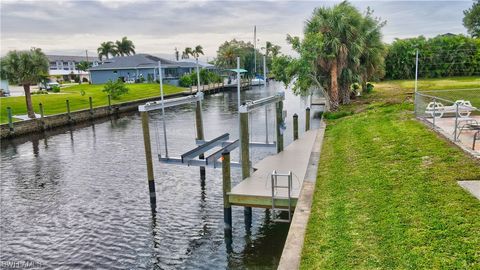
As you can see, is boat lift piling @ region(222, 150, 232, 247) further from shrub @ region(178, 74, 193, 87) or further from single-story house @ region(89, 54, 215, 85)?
single-story house @ region(89, 54, 215, 85)

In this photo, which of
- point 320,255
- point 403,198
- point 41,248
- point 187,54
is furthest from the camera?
point 187,54

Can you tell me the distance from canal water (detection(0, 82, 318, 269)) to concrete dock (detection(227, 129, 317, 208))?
132 cm

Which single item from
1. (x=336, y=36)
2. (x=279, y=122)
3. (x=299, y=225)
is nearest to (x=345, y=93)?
(x=336, y=36)

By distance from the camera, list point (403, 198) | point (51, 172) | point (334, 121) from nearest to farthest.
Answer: point (403, 198) < point (51, 172) < point (334, 121)

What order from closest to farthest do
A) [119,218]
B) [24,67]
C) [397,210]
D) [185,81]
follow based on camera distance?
[397,210] < [119,218] < [24,67] < [185,81]

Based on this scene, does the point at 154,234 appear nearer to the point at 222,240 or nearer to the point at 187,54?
the point at 222,240

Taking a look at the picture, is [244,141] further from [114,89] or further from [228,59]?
[228,59]

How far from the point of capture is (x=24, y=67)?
1247 inches

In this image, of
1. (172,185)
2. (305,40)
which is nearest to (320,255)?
(172,185)

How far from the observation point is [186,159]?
45.8ft

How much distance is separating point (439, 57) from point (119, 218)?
5627 cm

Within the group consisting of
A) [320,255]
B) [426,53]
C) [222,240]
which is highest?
[426,53]

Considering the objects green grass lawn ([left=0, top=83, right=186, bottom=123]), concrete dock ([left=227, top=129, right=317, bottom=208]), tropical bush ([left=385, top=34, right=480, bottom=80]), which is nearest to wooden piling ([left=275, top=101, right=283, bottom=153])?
concrete dock ([left=227, top=129, right=317, bottom=208])

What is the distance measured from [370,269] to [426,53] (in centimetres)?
5789
